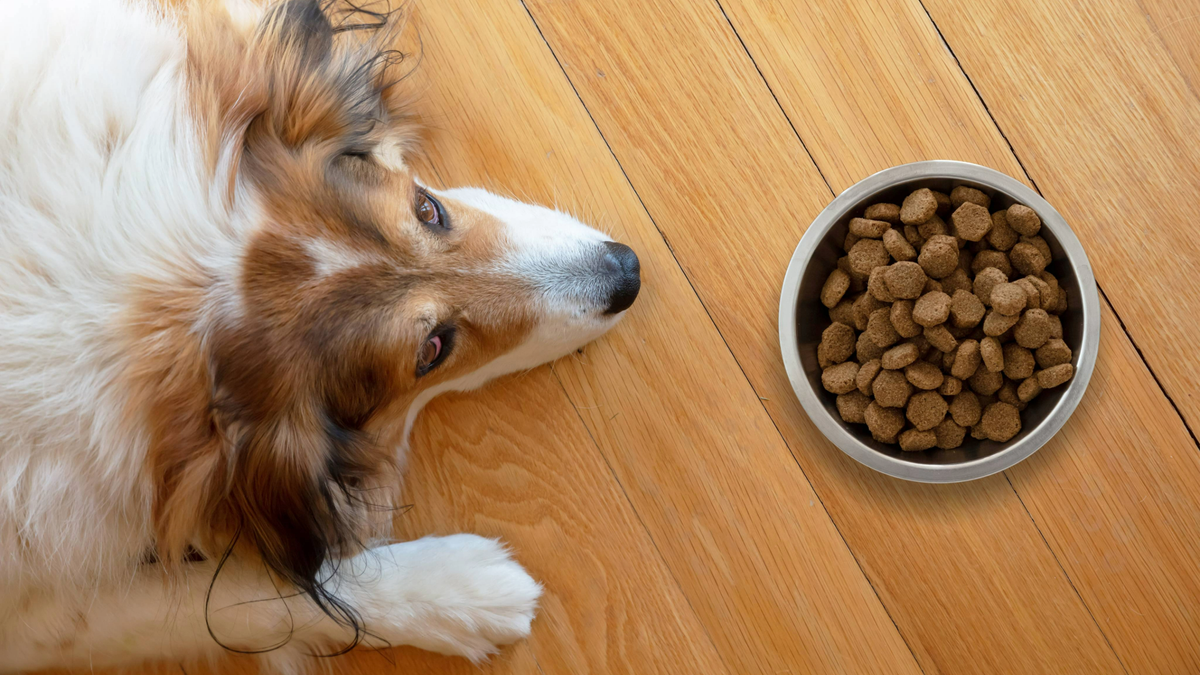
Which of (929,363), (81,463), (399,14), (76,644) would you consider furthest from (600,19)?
(76,644)

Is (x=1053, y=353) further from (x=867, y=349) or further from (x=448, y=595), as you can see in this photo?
(x=448, y=595)

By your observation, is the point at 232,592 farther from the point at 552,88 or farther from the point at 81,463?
the point at 552,88

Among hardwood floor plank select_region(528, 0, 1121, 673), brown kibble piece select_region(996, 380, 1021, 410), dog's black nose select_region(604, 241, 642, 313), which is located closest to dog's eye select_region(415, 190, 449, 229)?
dog's black nose select_region(604, 241, 642, 313)

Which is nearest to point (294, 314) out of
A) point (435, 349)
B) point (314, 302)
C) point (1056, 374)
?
point (314, 302)

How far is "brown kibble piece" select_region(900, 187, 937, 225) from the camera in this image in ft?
4.33

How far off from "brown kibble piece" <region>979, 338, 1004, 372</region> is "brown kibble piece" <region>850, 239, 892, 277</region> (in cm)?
22

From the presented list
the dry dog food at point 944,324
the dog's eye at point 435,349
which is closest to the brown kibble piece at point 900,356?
the dry dog food at point 944,324

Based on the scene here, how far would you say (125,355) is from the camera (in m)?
0.87

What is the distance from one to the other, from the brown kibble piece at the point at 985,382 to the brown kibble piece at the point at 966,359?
4cm

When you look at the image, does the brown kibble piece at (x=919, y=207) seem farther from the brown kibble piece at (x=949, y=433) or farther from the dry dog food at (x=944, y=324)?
the brown kibble piece at (x=949, y=433)

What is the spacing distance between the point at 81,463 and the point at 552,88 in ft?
3.36

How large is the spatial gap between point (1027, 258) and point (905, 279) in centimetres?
23

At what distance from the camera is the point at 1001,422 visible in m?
1.33

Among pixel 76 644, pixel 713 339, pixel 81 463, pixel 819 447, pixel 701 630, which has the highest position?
pixel 81 463
